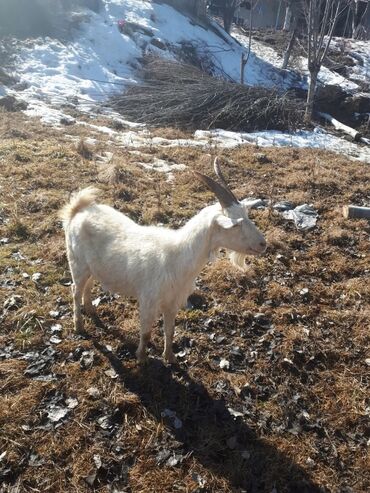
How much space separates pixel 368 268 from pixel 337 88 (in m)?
15.9

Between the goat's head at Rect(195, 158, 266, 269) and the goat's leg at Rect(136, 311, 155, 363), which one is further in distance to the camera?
the goat's leg at Rect(136, 311, 155, 363)

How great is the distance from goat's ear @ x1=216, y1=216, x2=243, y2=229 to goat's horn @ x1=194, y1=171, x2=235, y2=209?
15 cm

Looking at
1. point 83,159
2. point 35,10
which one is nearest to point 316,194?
point 83,159

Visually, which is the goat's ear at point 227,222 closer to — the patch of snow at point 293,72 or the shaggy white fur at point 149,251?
the shaggy white fur at point 149,251

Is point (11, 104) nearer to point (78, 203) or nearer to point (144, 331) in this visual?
point (78, 203)

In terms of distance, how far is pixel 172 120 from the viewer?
52.9 feet

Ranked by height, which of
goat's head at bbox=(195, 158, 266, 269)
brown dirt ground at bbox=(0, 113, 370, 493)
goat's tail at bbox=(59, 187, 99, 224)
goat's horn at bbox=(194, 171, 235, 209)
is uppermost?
goat's horn at bbox=(194, 171, 235, 209)

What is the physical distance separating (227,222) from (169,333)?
1.61 m

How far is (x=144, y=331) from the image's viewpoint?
4605 mm

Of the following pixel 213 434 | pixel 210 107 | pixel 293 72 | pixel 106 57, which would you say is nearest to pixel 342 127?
pixel 210 107

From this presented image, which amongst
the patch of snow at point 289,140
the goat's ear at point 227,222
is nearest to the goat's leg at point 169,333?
the goat's ear at point 227,222

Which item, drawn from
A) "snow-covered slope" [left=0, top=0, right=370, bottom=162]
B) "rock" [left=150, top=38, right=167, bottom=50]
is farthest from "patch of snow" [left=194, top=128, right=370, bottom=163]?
"rock" [left=150, top=38, right=167, bottom=50]

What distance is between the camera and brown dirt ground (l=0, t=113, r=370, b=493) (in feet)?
12.3

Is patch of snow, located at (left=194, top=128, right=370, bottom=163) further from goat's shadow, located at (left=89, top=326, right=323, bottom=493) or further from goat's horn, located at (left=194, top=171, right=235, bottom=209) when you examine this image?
goat's shadow, located at (left=89, top=326, right=323, bottom=493)
